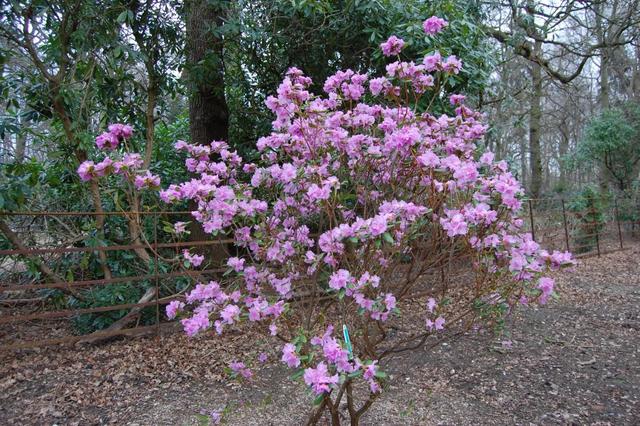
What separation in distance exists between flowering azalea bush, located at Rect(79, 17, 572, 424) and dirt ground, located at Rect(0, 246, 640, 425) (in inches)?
22.1

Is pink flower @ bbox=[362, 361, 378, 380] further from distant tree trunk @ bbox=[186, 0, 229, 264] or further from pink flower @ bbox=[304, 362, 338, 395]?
distant tree trunk @ bbox=[186, 0, 229, 264]

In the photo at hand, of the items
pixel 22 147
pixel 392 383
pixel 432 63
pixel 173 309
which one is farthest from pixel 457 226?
pixel 22 147

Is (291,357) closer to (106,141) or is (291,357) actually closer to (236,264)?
(236,264)

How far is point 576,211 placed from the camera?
28.9 ft

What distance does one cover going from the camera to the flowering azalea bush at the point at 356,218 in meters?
1.58

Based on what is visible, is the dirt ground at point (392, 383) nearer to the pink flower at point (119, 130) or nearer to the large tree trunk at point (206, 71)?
the pink flower at point (119, 130)

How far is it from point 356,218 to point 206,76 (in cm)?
328

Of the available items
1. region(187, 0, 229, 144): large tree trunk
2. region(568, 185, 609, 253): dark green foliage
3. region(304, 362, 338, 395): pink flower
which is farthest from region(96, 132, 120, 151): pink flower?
region(568, 185, 609, 253): dark green foliage

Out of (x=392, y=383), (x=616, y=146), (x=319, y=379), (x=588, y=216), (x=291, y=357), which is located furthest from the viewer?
(x=616, y=146)

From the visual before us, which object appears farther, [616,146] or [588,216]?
[616,146]

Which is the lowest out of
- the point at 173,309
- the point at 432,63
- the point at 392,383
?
the point at 392,383

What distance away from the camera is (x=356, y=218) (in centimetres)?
188

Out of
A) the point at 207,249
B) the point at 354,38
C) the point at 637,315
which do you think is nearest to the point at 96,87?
the point at 207,249

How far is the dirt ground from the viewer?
8.50 ft
